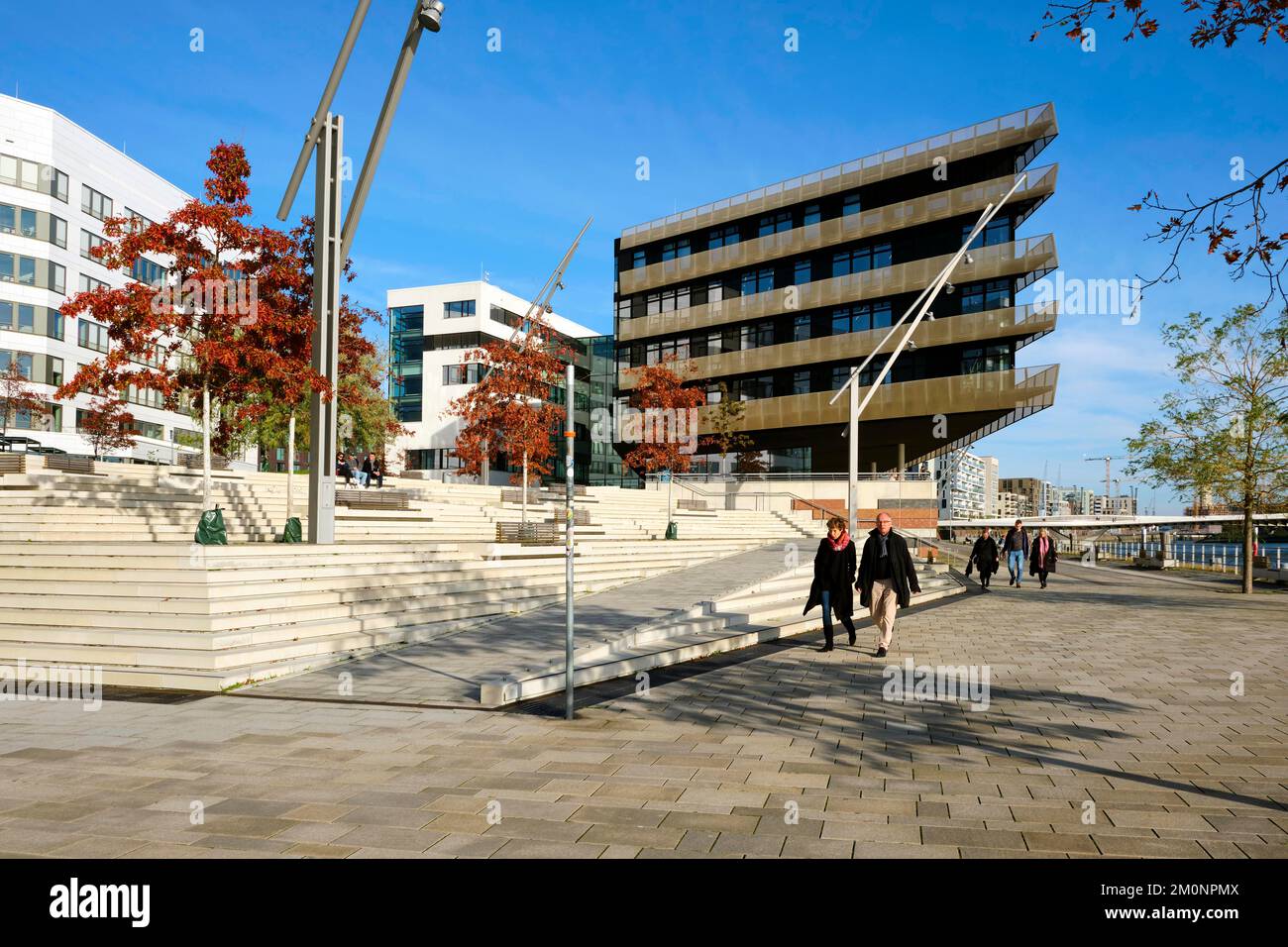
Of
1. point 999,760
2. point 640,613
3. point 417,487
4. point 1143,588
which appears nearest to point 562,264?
point 417,487

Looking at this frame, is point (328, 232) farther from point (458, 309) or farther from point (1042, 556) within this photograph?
point (458, 309)

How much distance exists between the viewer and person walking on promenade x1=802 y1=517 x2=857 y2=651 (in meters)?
11.5

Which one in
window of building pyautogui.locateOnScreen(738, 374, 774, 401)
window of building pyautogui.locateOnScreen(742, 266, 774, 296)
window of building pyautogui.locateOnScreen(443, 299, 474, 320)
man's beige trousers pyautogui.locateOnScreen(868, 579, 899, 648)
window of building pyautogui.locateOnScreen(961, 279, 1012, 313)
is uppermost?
window of building pyautogui.locateOnScreen(443, 299, 474, 320)

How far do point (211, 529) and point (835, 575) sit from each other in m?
8.61

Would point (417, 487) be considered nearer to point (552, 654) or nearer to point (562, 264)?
point (562, 264)

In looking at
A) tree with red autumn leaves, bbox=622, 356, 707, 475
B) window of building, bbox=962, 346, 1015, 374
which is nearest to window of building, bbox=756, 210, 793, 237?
window of building, bbox=962, 346, 1015, 374

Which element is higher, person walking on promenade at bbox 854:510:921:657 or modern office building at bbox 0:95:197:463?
modern office building at bbox 0:95:197:463

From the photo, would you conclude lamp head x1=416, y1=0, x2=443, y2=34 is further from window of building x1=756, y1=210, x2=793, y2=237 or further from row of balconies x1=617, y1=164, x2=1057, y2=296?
window of building x1=756, y1=210, x2=793, y2=237

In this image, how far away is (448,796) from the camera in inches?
207

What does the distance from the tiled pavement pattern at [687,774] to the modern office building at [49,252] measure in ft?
134

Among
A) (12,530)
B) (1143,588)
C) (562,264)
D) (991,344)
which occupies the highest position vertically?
(562,264)

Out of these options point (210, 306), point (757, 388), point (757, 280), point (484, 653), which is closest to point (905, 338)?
point (757, 388)

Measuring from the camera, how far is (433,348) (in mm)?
66375
